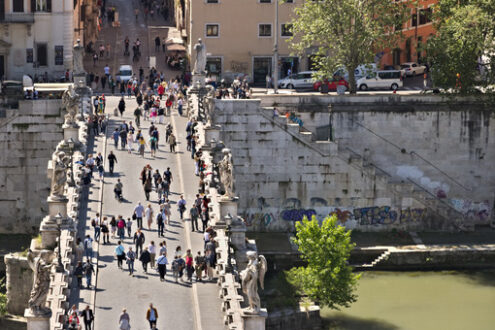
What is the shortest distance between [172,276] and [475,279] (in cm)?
2908

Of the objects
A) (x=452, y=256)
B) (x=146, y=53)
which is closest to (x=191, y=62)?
(x=146, y=53)

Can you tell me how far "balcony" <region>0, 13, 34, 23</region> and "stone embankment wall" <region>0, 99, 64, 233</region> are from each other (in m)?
15.7

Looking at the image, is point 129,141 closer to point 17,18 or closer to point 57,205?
point 57,205

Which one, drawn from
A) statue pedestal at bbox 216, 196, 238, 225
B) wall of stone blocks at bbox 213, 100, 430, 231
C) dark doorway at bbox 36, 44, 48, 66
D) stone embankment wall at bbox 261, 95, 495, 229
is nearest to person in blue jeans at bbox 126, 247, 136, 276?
statue pedestal at bbox 216, 196, 238, 225

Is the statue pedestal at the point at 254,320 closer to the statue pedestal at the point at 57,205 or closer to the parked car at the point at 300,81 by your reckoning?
the statue pedestal at the point at 57,205

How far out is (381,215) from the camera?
9800 cm

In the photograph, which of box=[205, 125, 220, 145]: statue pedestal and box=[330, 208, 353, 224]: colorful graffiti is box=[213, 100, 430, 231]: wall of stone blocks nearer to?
box=[330, 208, 353, 224]: colorful graffiti

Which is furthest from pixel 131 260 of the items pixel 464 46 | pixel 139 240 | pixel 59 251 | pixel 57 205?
pixel 464 46

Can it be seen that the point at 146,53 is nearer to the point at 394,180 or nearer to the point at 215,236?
the point at 394,180

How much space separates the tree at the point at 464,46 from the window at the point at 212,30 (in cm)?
2000

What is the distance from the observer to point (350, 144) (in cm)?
9919

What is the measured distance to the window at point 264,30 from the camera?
114m

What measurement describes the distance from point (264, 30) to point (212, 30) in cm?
396

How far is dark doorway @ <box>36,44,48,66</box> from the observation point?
363 ft
